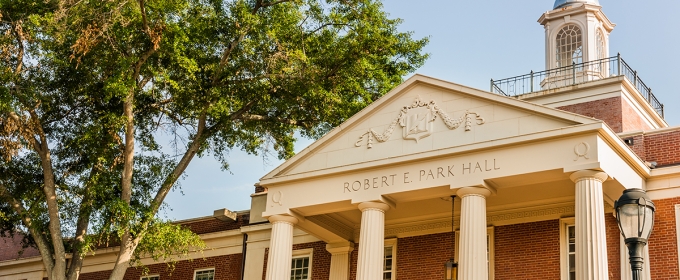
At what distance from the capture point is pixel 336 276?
28.7 m

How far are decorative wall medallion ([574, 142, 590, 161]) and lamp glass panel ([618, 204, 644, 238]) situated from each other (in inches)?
322

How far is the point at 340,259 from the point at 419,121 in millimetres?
6250

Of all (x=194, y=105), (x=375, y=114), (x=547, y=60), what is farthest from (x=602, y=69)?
(x=194, y=105)

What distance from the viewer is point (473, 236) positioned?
2275 centimetres

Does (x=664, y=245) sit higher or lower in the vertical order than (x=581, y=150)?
lower

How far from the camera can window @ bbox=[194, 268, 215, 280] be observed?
3244 centimetres

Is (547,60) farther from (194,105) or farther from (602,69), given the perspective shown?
(194,105)

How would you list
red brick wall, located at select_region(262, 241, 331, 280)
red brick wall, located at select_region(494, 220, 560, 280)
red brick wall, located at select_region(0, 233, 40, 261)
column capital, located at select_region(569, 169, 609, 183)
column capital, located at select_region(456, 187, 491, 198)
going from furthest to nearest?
red brick wall, located at select_region(0, 233, 40, 261), red brick wall, located at select_region(262, 241, 331, 280), red brick wall, located at select_region(494, 220, 560, 280), column capital, located at select_region(456, 187, 491, 198), column capital, located at select_region(569, 169, 609, 183)

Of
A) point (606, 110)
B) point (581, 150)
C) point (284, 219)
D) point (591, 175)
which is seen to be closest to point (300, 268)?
point (284, 219)

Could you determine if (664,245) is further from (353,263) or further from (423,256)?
(353,263)

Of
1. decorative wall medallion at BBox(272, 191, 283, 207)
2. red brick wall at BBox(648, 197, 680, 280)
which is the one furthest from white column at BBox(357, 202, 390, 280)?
red brick wall at BBox(648, 197, 680, 280)

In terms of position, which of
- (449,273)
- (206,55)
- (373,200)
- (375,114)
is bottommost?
(449,273)

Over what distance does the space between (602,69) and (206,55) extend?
1311 centimetres

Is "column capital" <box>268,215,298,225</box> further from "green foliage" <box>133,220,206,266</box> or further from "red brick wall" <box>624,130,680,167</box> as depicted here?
"red brick wall" <box>624,130,680,167</box>
